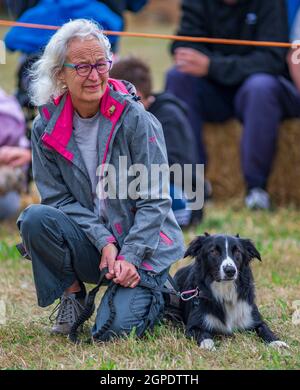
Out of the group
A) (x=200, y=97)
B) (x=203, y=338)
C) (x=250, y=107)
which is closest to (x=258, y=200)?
(x=250, y=107)

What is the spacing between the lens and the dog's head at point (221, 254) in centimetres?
364

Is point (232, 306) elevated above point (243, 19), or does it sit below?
below

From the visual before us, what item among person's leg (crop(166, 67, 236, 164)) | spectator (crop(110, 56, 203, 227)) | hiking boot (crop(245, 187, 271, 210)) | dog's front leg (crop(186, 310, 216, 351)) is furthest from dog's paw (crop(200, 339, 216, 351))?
person's leg (crop(166, 67, 236, 164))

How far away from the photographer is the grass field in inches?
134

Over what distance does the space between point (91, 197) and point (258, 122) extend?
3149mm

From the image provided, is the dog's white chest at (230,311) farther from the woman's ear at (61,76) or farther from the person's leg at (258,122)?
the person's leg at (258,122)

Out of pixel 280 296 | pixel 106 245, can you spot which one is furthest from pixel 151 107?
pixel 106 245

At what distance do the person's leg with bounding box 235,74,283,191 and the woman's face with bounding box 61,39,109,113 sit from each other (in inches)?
123

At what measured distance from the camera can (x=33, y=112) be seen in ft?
22.0

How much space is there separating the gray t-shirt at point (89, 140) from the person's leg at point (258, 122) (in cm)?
307

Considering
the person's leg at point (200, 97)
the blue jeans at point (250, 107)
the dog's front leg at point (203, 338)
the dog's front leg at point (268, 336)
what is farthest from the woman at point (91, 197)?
the person's leg at point (200, 97)

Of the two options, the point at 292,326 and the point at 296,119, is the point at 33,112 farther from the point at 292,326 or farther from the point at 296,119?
the point at 292,326

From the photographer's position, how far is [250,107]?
6.77 meters

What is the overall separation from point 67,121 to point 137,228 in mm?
577
